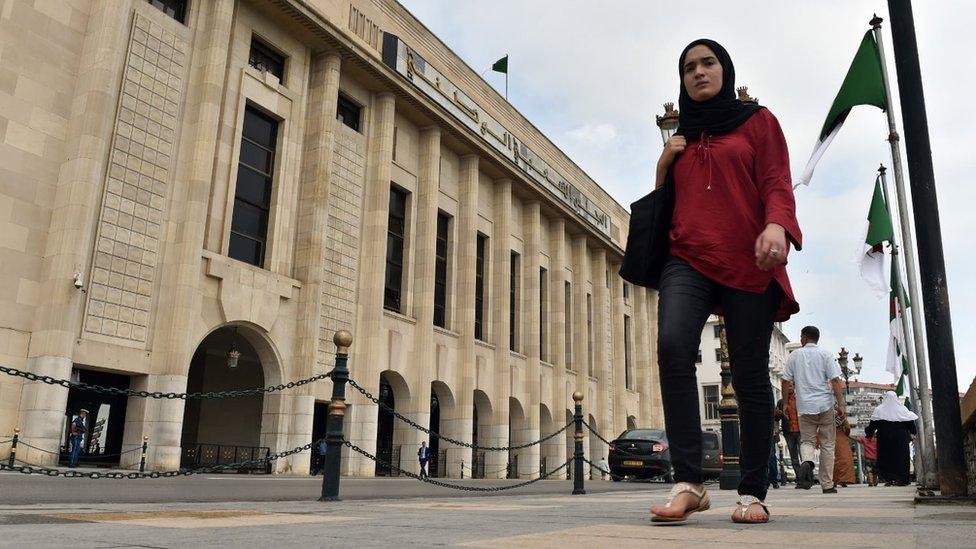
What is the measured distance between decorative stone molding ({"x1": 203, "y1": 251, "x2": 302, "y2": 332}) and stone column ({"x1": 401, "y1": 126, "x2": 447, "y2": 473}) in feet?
19.1

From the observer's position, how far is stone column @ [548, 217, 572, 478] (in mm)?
32562

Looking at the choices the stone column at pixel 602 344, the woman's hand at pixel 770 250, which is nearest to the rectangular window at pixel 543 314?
the stone column at pixel 602 344

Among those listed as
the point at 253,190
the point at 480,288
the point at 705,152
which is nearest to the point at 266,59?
the point at 253,190

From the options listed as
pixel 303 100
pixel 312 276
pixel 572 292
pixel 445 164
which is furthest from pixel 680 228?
pixel 572 292

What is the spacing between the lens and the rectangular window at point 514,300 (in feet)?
102

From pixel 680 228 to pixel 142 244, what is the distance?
49.9 feet

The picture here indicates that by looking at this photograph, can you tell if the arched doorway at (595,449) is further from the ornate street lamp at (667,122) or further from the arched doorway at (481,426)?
the ornate street lamp at (667,122)

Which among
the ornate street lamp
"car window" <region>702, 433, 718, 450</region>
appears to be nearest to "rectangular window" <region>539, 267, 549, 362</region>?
"car window" <region>702, 433, 718, 450</region>

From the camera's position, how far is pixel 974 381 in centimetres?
587

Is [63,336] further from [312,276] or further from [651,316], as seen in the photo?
[651,316]

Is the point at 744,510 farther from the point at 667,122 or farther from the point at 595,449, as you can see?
the point at 595,449

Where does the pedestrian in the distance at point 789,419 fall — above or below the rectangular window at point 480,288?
below

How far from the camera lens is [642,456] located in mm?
19531

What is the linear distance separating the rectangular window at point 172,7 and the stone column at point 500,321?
50.6 ft
